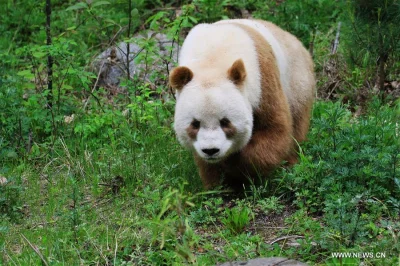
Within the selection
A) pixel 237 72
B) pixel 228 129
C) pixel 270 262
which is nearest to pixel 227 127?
pixel 228 129

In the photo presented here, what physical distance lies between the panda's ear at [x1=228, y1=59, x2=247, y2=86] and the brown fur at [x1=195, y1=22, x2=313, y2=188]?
404mm

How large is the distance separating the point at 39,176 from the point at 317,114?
3012mm

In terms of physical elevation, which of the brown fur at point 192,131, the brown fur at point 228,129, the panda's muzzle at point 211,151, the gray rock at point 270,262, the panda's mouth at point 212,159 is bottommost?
the gray rock at point 270,262

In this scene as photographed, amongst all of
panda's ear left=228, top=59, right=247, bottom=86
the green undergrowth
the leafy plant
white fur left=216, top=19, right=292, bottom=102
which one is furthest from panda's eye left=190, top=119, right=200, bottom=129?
white fur left=216, top=19, right=292, bottom=102

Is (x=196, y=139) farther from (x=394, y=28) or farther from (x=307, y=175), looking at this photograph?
(x=394, y=28)

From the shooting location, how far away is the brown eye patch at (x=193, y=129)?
17.8ft

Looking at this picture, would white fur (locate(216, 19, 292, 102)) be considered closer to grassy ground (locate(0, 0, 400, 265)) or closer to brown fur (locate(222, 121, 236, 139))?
grassy ground (locate(0, 0, 400, 265))

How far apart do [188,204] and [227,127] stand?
1.37 meters

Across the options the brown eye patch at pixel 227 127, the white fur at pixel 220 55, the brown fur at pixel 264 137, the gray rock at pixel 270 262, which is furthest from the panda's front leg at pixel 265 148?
the gray rock at pixel 270 262

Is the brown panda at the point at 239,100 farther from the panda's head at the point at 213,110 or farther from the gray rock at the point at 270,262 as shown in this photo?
the gray rock at the point at 270,262

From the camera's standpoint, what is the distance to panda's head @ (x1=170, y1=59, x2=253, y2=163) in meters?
5.34

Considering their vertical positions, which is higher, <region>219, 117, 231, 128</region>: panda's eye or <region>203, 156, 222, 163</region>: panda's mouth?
<region>219, 117, 231, 128</region>: panda's eye

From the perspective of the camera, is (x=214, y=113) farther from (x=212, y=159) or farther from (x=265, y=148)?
(x=265, y=148)

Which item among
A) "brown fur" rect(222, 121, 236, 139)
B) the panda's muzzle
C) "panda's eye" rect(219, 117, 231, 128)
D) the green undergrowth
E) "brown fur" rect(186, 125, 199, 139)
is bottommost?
the green undergrowth
